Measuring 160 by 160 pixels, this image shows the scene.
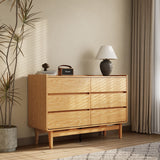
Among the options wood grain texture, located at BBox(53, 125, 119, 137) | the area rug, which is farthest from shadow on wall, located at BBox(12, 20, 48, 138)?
the area rug

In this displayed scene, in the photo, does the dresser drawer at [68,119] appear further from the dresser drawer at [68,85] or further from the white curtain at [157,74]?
the white curtain at [157,74]

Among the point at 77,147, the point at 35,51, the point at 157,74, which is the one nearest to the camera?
the point at 77,147

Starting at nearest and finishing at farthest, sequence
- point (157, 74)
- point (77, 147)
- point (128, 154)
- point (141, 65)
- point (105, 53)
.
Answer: point (128, 154), point (77, 147), point (105, 53), point (157, 74), point (141, 65)

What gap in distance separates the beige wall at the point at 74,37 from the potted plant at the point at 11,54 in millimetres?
91

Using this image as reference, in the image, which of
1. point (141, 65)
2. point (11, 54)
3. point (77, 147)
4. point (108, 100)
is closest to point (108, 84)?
point (108, 100)

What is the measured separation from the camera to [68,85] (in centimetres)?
406

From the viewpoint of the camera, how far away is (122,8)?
5.20 m

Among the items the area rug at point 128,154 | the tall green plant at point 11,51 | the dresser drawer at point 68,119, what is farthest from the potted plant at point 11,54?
the area rug at point 128,154

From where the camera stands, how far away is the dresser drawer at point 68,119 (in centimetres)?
393

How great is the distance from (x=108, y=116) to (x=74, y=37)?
4.17 feet

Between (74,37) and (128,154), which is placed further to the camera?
(74,37)

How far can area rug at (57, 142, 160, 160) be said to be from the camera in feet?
11.2

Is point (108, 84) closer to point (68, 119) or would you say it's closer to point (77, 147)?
point (68, 119)

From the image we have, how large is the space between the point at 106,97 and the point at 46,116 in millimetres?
982
